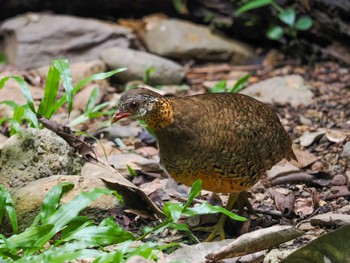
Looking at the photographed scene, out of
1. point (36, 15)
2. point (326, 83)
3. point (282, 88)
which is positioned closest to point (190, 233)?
point (282, 88)

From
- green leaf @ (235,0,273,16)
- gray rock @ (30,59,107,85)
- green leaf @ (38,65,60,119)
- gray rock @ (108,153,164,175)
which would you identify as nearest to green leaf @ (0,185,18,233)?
green leaf @ (38,65,60,119)

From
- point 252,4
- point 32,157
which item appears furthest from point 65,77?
point 252,4

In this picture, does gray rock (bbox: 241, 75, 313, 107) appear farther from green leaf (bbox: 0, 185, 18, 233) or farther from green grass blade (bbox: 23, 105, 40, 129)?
green leaf (bbox: 0, 185, 18, 233)

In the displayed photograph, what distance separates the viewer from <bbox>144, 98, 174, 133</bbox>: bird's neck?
13.6 ft

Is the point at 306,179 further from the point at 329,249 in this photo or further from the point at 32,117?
the point at 32,117

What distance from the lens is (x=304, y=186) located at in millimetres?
5340

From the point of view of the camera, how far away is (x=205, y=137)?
13.7 feet

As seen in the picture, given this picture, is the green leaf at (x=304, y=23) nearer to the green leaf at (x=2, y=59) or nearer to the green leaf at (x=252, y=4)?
the green leaf at (x=252, y=4)

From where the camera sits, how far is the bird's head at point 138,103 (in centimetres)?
415

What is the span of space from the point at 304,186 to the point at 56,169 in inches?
71.9

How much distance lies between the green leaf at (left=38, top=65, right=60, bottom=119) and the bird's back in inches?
49.5

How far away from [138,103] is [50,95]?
4.11ft

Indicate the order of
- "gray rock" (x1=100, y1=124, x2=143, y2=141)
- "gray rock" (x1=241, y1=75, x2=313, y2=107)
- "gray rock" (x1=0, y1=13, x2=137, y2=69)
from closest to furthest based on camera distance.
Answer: "gray rock" (x1=100, y1=124, x2=143, y2=141)
"gray rock" (x1=241, y1=75, x2=313, y2=107)
"gray rock" (x1=0, y1=13, x2=137, y2=69)

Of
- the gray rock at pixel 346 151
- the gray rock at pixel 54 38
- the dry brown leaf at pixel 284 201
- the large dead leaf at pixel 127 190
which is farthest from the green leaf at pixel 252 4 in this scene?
the large dead leaf at pixel 127 190
